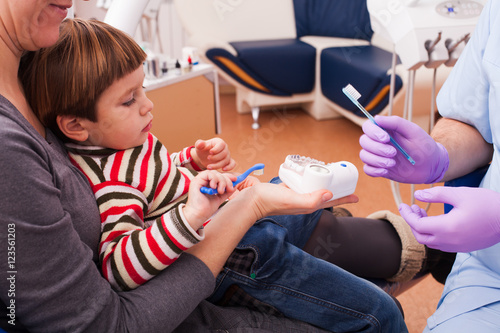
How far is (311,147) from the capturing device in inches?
114

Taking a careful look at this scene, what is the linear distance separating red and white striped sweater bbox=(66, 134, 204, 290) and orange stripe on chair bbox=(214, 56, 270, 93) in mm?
2428

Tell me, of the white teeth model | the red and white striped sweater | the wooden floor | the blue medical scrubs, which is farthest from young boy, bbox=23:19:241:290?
the wooden floor

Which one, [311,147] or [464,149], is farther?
[311,147]

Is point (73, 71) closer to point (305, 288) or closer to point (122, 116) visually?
point (122, 116)

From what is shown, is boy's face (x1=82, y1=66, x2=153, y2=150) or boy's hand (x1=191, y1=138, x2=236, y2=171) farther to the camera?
boy's hand (x1=191, y1=138, x2=236, y2=171)

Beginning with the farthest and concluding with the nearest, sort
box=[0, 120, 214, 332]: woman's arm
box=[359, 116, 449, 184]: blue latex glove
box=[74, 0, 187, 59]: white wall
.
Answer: box=[74, 0, 187, 59]: white wall, box=[359, 116, 449, 184]: blue latex glove, box=[0, 120, 214, 332]: woman's arm

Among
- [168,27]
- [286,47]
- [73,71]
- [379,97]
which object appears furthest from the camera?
[168,27]

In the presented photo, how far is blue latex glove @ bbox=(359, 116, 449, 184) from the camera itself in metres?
0.96

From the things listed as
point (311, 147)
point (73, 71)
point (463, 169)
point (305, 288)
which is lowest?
point (311, 147)

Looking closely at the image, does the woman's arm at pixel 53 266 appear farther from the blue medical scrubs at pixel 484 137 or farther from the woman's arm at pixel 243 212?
the blue medical scrubs at pixel 484 137

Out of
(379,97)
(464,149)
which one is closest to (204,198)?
(464,149)

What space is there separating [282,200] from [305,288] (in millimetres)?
221

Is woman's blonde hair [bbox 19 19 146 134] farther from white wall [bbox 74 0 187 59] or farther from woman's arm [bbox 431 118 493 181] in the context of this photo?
white wall [bbox 74 0 187 59]

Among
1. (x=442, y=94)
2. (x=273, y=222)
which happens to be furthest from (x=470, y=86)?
(x=273, y=222)
